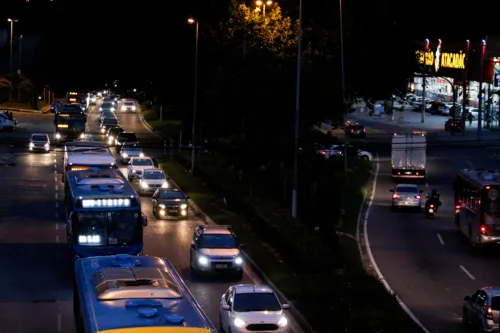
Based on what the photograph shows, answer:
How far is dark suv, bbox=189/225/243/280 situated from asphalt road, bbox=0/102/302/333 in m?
0.43

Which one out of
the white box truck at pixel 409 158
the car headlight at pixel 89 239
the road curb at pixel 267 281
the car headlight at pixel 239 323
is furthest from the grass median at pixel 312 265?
the white box truck at pixel 409 158

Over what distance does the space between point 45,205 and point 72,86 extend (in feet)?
134

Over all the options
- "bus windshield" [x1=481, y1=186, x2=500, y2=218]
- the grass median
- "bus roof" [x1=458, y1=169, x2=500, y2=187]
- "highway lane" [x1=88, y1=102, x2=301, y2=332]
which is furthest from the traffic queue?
"bus roof" [x1=458, y1=169, x2=500, y2=187]

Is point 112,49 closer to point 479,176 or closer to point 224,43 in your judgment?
point 224,43

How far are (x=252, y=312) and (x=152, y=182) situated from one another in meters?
31.0

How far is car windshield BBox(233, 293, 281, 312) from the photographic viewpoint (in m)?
22.8

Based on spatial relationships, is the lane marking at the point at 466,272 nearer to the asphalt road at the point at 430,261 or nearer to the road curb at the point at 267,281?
the asphalt road at the point at 430,261

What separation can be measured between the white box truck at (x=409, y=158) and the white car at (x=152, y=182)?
1685cm

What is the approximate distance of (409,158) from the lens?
2451 inches

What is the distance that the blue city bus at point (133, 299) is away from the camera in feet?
41.7

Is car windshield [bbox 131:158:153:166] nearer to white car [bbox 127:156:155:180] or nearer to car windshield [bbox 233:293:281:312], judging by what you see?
white car [bbox 127:156:155:180]

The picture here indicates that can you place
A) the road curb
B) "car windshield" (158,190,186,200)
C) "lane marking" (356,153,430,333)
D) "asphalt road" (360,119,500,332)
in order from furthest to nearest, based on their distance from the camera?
"car windshield" (158,190,186,200) < "asphalt road" (360,119,500,332) < "lane marking" (356,153,430,333) < the road curb

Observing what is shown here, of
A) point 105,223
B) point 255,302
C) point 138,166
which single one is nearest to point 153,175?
point 138,166

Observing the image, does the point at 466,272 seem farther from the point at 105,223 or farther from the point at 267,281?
the point at 105,223
